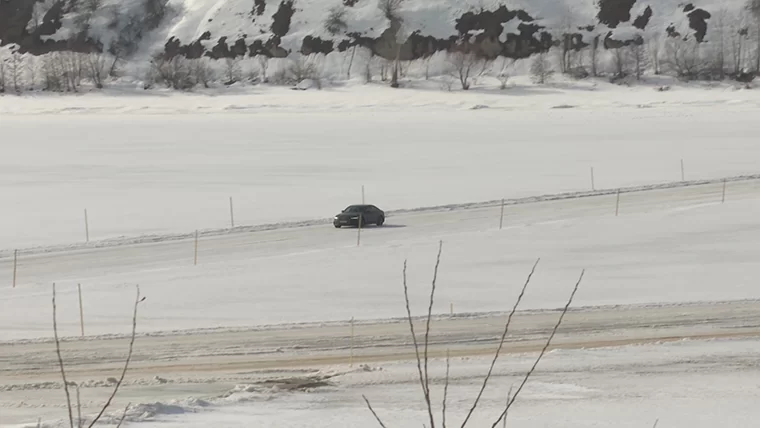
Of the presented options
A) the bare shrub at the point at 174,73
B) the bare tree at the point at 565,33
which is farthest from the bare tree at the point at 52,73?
the bare tree at the point at 565,33

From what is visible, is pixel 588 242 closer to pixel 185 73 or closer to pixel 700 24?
pixel 185 73

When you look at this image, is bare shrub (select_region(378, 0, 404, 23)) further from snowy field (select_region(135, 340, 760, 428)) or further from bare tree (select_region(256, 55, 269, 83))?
snowy field (select_region(135, 340, 760, 428))

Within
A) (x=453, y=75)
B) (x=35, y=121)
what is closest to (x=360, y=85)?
(x=453, y=75)

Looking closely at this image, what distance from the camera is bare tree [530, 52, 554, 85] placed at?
115m

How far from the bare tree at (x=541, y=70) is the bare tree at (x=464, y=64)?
21.4 ft

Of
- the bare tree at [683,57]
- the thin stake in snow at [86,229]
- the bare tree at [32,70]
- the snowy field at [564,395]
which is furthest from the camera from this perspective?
the bare tree at [32,70]

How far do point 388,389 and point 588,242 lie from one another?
16.7 metres

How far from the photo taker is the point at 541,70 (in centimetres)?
11700

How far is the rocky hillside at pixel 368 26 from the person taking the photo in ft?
441

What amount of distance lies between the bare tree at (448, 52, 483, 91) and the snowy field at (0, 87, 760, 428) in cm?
3871

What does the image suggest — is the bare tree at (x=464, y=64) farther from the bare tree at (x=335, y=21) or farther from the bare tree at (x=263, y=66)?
the bare tree at (x=263, y=66)

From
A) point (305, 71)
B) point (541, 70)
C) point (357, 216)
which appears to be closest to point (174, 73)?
point (305, 71)

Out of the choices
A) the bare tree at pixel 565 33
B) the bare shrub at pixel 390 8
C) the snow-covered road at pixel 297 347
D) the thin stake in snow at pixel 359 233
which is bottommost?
the thin stake in snow at pixel 359 233

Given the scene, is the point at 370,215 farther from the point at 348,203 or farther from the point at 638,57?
the point at 638,57
